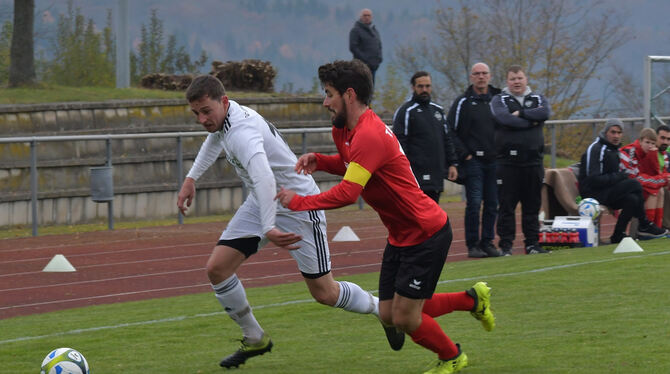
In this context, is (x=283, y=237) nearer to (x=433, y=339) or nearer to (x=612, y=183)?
(x=433, y=339)

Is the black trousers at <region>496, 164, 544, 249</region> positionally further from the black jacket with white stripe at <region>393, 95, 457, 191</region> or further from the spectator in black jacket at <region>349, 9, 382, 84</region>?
the spectator in black jacket at <region>349, 9, 382, 84</region>

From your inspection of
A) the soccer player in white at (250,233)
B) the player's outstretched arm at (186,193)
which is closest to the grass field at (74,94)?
the player's outstretched arm at (186,193)

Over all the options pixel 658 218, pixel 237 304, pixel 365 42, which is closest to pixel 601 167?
pixel 658 218

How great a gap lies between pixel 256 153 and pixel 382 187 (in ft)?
2.69

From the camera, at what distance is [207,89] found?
6.87 metres

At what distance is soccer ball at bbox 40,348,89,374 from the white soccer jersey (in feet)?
4.55

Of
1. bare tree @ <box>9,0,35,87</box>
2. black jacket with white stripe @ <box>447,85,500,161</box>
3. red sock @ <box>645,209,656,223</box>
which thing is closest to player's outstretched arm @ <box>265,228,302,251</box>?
black jacket with white stripe @ <box>447,85,500,161</box>

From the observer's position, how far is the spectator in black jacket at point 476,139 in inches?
481

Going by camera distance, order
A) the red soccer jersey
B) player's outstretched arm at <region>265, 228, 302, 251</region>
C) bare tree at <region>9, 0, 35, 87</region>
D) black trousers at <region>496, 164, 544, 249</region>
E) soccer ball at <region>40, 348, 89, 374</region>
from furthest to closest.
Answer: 1. bare tree at <region>9, 0, 35, 87</region>
2. black trousers at <region>496, 164, 544, 249</region>
3. soccer ball at <region>40, 348, 89, 374</region>
4. player's outstretched arm at <region>265, 228, 302, 251</region>
5. the red soccer jersey

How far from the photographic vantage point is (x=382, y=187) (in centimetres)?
628

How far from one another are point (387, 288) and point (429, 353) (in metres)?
0.92

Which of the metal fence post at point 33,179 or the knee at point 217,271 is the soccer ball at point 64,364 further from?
the metal fence post at point 33,179

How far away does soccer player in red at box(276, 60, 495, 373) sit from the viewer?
6.03 m

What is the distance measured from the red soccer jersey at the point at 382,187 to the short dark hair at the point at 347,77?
4.9 inches
